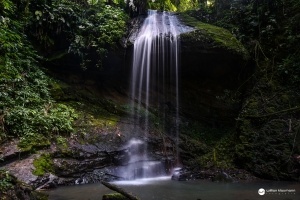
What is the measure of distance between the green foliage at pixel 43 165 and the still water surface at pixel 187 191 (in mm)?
578

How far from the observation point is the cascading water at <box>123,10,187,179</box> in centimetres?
1018

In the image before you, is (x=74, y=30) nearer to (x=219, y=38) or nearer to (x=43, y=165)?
(x=219, y=38)

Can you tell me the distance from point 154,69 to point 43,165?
517cm

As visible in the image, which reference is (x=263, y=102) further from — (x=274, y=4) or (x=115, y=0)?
(x=115, y=0)

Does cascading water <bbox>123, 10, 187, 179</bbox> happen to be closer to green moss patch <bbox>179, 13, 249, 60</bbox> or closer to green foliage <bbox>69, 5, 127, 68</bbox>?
green moss patch <bbox>179, 13, 249, 60</bbox>

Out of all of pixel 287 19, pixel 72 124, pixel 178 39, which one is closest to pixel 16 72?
pixel 72 124

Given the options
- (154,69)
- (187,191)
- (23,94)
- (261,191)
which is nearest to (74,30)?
(154,69)

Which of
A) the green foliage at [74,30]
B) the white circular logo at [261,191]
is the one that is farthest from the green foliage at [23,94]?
the white circular logo at [261,191]

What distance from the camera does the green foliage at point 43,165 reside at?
21.2ft

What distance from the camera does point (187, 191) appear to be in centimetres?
604

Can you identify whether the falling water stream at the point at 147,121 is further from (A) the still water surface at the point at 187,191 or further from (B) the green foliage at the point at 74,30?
(B) the green foliage at the point at 74,30

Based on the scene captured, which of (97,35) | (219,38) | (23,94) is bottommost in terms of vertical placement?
(23,94)

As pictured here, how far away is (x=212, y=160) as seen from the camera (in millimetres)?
8305

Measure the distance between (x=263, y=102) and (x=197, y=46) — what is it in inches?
Answer: 107
